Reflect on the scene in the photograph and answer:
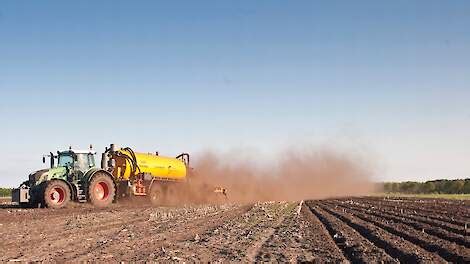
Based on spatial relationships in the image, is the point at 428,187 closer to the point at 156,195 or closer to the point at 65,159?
the point at 156,195

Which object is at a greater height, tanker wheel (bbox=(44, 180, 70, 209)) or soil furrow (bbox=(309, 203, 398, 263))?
tanker wheel (bbox=(44, 180, 70, 209))

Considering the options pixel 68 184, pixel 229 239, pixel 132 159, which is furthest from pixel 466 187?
pixel 229 239

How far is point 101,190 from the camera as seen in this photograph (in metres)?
31.8

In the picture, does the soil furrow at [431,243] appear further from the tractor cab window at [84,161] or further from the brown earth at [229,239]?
the tractor cab window at [84,161]

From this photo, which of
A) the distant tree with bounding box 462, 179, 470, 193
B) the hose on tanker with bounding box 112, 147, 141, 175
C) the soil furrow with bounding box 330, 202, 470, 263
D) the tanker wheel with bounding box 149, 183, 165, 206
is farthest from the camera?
the distant tree with bounding box 462, 179, 470, 193

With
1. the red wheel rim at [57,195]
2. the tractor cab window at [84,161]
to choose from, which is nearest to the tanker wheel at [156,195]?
the tractor cab window at [84,161]

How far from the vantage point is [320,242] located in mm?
15977

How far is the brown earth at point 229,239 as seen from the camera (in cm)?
1311

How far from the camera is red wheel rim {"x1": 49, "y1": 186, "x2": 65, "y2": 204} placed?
96.4 ft

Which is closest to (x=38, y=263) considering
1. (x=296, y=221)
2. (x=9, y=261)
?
(x=9, y=261)

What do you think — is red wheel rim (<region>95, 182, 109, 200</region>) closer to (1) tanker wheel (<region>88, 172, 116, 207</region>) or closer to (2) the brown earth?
(1) tanker wheel (<region>88, 172, 116, 207</region>)

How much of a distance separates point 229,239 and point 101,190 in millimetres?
16780

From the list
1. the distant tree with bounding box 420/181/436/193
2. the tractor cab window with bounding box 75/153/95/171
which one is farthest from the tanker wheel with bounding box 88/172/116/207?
Result: the distant tree with bounding box 420/181/436/193

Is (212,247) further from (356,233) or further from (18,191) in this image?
(18,191)
